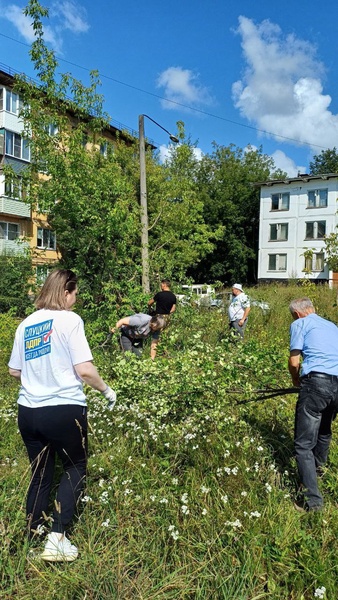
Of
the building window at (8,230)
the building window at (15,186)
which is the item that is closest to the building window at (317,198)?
the building window at (8,230)

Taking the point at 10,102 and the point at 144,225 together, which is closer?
the point at 144,225

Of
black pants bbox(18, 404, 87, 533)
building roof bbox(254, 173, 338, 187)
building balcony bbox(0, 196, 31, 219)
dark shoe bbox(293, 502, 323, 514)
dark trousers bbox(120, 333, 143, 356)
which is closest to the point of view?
black pants bbox(18, 404, 87, 533)

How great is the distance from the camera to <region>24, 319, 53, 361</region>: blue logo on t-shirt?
262 centimetres

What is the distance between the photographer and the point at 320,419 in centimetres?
317

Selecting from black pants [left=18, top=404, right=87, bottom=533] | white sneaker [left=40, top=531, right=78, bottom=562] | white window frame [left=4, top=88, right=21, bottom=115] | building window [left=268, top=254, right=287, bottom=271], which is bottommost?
white sneaker [left=40, top=531, right=78, bottom=562]

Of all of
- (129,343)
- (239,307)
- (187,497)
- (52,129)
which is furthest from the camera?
(239,307)

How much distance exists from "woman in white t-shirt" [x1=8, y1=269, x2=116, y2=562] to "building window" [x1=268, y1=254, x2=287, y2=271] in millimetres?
37355

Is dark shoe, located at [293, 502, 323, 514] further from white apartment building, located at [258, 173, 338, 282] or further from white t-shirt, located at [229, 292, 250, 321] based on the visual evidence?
white apartment building, located at [258, 173, 338, 282]

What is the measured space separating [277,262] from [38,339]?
37.9 m

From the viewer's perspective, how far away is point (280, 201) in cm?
3881

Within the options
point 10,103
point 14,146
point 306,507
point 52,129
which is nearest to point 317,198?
point 14,146

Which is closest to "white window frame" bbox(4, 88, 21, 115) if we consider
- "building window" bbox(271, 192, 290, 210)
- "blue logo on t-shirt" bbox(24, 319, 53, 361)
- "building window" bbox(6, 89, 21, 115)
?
"building window" bbox(6, 89, 21, 115)

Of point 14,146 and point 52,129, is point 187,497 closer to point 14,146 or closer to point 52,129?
point 52,129

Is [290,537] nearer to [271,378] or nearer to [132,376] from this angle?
[271,378]
